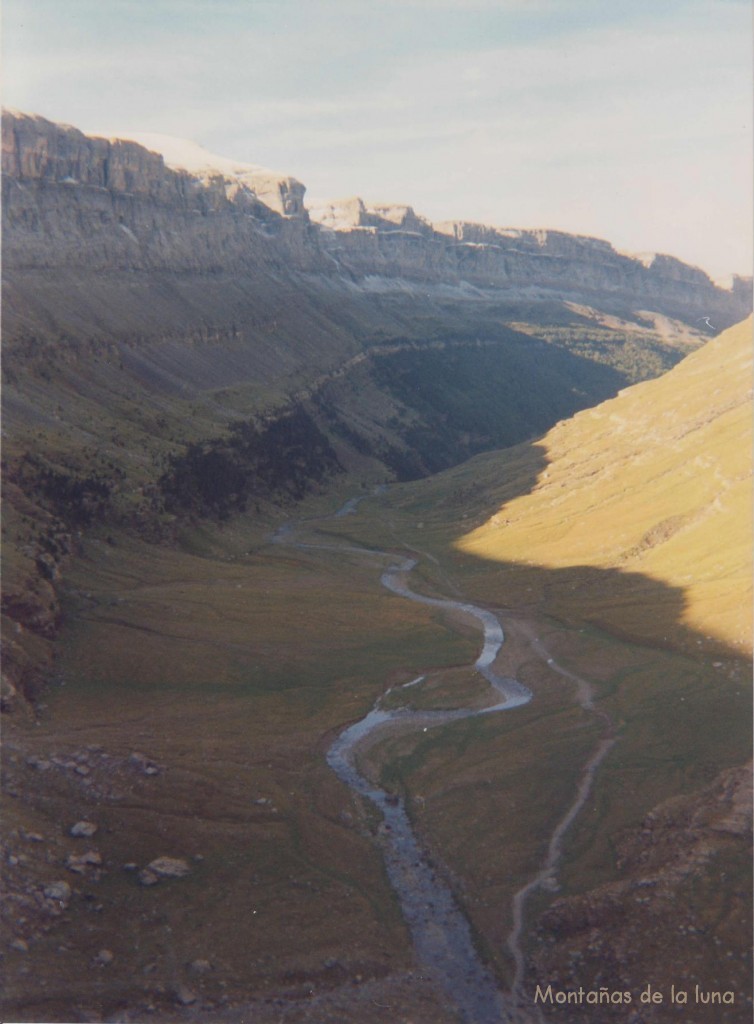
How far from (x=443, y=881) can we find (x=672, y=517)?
9021cm

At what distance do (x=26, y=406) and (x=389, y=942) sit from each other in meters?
143

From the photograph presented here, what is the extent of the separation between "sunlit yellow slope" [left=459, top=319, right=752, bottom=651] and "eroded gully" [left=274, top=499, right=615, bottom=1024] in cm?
2318

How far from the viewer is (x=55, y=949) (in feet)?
184

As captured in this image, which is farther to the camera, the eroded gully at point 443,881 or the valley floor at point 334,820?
the eroded gully at point 443,881

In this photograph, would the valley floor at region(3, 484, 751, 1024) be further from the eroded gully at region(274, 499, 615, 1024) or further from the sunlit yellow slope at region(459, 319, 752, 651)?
the sunlit yellow slope at region(459, 319, 752, 651)

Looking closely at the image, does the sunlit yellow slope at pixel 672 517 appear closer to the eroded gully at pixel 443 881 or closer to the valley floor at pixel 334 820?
the valley floor at pixel 334 820

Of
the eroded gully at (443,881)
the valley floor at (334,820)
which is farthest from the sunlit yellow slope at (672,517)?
the eroded gully at (443,881)

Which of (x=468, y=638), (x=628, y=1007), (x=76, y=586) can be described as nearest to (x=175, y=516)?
(x=76, y=586)

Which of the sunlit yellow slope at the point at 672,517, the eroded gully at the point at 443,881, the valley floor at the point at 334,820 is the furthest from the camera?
the sunlit yellow slope at the point at 672,517

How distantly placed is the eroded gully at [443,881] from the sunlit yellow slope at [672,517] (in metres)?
23.2

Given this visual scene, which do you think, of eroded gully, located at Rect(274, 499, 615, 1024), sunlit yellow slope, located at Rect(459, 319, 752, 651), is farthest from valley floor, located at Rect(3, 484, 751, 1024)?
sunlit yellow slope, located at Rect(459, 319, 752, 651)

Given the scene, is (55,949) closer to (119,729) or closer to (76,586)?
(119,729)

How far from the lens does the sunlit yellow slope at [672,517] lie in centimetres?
12306

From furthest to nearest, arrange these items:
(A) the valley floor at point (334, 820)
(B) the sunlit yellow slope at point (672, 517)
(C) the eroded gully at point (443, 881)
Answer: (B) the sunlit yellow slope at point (672, 517) < (C) the eroded gully at point (443, 881) < (A) the valley floor at point (334, 820)
